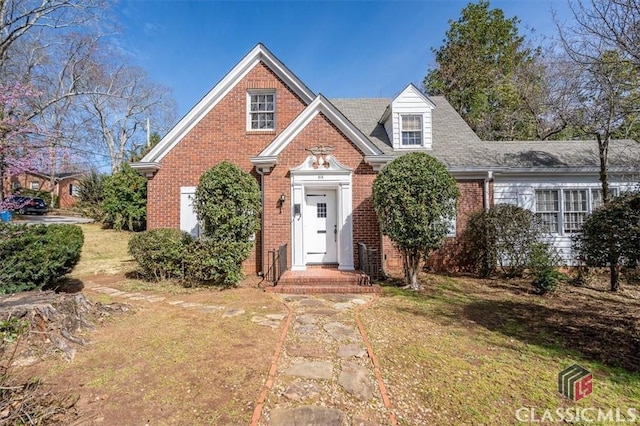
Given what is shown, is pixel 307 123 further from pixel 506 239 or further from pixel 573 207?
pixel 573 207

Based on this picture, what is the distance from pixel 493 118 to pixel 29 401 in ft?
79.6

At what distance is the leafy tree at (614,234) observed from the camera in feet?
17.2

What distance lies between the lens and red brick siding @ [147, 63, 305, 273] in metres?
9.68

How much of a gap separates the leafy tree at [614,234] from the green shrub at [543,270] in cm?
82

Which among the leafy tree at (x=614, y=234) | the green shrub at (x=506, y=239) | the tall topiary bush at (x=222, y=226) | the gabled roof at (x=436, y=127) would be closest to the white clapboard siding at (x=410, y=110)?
the gabled roof at (x=436, y=127)

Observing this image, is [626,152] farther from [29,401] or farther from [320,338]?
[29,401]

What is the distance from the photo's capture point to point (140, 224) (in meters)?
16.8

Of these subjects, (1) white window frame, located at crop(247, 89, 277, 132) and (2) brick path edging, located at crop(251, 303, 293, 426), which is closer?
(2) brick path edging, located at crop(251, 303, 293, 426)

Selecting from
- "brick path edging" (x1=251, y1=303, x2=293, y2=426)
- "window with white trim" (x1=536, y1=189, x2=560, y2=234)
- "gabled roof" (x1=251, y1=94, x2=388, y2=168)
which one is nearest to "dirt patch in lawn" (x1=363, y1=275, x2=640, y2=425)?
→ "brick path edging" (x1=251, y1=303, x2=293, y2=426)

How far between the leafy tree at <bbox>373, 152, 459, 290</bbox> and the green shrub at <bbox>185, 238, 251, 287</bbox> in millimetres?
3999

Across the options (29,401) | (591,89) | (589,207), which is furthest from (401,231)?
(589,207)

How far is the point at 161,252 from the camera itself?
302 inches

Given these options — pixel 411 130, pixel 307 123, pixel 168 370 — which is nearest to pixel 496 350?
pixel 168 370

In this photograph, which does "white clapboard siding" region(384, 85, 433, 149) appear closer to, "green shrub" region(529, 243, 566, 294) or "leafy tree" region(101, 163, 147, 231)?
"green shrub" region(529, 243, 566, 294)
